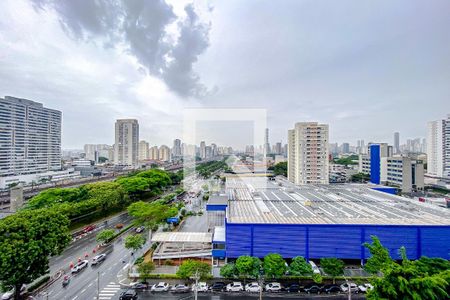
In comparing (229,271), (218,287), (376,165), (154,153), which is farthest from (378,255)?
(154,153)

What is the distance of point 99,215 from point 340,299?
16.4m

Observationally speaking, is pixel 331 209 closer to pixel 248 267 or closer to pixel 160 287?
pixel 248 267

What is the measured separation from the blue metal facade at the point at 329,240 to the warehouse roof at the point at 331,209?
33 centimetres

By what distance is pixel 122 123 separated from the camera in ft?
169

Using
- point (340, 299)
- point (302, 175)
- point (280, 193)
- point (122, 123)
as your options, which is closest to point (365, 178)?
point (302, 175)

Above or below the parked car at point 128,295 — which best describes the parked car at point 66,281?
below

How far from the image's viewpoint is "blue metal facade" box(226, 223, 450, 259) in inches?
370

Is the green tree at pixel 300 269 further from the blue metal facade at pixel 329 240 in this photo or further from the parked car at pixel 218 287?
the parked car at pixel 218 287

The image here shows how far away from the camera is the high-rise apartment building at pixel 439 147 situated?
29.0 metres

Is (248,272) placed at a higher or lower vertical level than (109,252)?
higher

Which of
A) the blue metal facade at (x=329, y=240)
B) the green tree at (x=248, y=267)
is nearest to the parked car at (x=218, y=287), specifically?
the green tree at (x=248, y=267)

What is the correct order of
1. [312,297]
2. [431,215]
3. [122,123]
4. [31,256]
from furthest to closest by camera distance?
[122,123] → [431,215] → [312,297] → [31,256]

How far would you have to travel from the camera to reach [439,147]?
97.8ft

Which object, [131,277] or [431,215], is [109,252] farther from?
[431,215]
